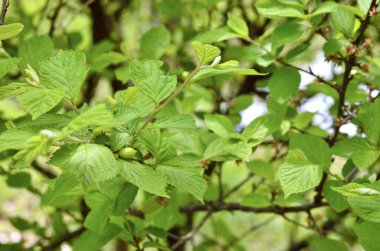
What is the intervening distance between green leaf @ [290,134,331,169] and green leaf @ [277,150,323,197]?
3 centimetres

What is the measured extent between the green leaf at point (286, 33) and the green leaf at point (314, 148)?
23 cm

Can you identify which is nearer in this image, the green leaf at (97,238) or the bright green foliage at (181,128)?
the bright green foliage at (181,128)

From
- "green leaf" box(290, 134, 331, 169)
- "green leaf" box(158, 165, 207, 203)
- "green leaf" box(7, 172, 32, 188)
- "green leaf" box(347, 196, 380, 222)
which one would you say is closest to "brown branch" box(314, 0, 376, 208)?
"green leaf" box(290, 134, 331, 169)

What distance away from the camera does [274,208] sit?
4.82 feet

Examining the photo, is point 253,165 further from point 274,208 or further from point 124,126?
point 124,126

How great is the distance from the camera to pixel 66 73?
0.87m

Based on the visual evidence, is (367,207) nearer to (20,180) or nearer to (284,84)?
(284,84)

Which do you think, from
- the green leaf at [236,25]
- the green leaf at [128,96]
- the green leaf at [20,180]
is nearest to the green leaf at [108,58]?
the green leaf at [236,25]

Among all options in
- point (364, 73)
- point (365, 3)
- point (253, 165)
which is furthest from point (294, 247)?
point (365, 3)

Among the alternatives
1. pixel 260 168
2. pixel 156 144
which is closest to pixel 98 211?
pixel 156 144

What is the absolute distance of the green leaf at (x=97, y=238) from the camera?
3.71 ft

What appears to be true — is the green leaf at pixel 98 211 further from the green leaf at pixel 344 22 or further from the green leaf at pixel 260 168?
the green leaf at pixel 344 22

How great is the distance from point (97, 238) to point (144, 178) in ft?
1.33

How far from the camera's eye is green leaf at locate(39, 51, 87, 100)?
0.85 m
